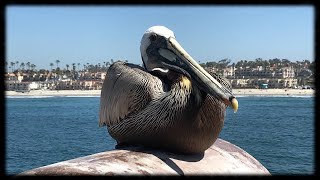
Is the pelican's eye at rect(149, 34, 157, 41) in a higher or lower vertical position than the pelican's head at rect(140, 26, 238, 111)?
higher

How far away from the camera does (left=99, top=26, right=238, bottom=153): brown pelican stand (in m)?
5.20

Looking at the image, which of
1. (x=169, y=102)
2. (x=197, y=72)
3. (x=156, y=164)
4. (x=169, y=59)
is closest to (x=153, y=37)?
(x=169, y=59)

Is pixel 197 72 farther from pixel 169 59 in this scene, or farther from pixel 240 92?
pixel 240 92

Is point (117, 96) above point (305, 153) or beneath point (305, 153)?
above

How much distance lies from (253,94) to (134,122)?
121 meters

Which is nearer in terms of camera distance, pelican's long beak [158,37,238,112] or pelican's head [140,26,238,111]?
pelican's long beak [158,37,238,112]

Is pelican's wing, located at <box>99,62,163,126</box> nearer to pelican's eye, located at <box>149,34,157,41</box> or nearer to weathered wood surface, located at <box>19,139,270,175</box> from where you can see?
pelican's eye, located at <box>149,34,157,41</box>

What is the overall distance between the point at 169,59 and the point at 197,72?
1.46 feet

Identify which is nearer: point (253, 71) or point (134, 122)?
point (134, 122)

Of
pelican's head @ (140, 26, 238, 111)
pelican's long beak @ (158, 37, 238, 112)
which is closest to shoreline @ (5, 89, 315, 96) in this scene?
pelican's head @ (140, 26, 238, 111)

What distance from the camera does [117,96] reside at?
559 cm

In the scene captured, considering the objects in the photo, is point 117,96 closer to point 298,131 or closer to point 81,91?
point 298,131

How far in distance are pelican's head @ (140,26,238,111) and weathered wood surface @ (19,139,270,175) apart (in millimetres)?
715
